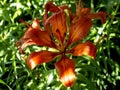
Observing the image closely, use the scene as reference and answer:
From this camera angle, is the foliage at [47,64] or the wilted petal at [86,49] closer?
the wilted petal at [86,49]

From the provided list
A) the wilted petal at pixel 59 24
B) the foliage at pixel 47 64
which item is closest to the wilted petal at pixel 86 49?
the wilted petal at pixel 59 24

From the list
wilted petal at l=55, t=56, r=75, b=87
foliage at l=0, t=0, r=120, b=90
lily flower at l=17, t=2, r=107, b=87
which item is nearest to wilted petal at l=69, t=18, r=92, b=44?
lily flower at l=17, t=2, r=107, b=87

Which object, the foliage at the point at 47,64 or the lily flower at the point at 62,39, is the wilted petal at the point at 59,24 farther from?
the foliage at the point at 47,64

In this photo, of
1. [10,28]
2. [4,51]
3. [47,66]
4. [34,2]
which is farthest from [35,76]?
[34,2]

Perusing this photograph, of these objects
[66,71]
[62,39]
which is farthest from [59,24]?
[66,71]

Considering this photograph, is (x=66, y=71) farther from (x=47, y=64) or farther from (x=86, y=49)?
(x=47, y=64)

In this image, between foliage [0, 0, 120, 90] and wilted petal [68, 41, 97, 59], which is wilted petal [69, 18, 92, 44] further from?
foliage [0, 0, 120, 90]

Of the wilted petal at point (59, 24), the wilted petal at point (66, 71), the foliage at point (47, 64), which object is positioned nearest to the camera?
the wilted petal at point (66, 71)
